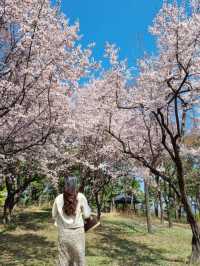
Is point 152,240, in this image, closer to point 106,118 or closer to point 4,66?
point 106,118

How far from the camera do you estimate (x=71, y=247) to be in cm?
512

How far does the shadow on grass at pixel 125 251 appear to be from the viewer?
448 inches

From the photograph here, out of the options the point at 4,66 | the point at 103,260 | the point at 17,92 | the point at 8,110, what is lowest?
the point at 103,260

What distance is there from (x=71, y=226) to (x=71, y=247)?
0.30 metres

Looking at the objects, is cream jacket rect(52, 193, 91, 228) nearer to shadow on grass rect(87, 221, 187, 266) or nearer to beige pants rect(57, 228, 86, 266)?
beige pants rect(57, 228, 86, 266)

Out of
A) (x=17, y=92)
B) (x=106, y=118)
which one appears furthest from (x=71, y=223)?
(x=106, y=118)

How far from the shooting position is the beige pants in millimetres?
5109

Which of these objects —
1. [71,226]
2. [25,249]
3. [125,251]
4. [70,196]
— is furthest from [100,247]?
[70,196]

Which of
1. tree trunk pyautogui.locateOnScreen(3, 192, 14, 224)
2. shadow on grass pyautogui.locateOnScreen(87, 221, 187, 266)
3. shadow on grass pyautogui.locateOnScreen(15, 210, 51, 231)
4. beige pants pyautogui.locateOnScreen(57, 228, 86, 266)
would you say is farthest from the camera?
tree trunk pyautogui.locateOnScreen(3, 192, 14, 224)

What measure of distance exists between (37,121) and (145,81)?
3865 mm

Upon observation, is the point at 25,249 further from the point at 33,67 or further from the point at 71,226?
the point at 71,226

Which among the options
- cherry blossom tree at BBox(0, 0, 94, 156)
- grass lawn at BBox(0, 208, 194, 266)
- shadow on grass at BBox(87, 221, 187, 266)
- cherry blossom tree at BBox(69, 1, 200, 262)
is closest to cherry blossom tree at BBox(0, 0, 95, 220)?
cherry blossom tree at BBox(0, 0, 94, 156)

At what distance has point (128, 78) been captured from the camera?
12500mm

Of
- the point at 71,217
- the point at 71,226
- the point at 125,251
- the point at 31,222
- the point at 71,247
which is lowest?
the point at 125,251
